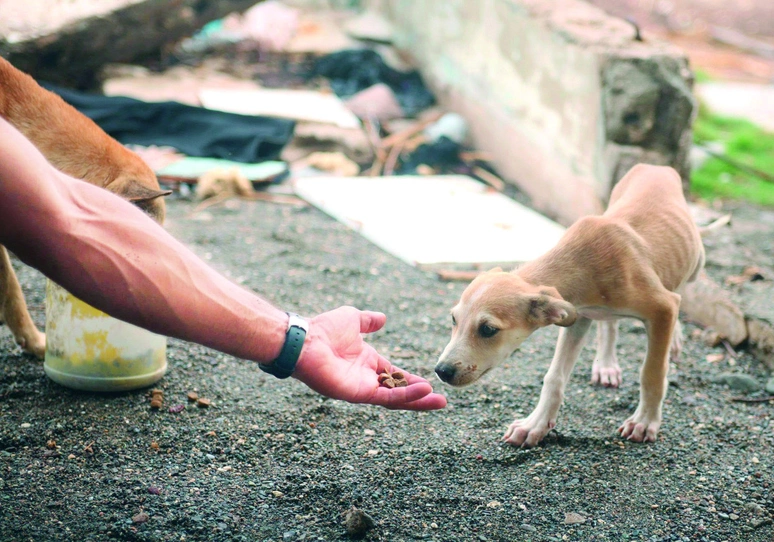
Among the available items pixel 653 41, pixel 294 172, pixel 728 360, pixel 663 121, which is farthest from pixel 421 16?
pixel 728 360

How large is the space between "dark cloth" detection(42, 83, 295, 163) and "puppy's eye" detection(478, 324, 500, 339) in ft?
14.3

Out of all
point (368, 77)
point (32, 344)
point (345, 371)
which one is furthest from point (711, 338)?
point (368, 77)

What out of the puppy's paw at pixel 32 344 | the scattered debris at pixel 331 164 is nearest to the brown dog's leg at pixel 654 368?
the puppy's paw at pixel 32 344

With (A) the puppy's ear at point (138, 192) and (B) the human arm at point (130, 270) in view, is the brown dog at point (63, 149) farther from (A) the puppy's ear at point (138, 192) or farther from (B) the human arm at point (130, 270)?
(B) the human arm at point (130, 270)

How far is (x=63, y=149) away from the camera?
11.5 ft

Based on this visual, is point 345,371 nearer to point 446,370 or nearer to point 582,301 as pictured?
point 446,370

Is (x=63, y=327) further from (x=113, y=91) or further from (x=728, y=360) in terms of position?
(x=113, y=91)

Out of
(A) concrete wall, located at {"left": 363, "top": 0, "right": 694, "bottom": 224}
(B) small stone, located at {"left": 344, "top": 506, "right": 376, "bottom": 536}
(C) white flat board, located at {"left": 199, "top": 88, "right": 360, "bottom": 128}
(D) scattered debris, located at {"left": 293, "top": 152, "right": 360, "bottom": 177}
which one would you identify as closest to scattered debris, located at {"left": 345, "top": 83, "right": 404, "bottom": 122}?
(C) white flat board, located at {"left": 199, "top": 88, "right": 360, "bottom": 128}

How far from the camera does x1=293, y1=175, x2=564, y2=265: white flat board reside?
221 inches

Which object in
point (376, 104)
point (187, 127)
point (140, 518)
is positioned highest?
point (140, 518)

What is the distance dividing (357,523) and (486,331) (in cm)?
89

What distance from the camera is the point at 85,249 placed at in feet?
6.97

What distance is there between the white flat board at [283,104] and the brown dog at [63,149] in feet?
13.5

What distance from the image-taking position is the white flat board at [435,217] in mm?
5625
